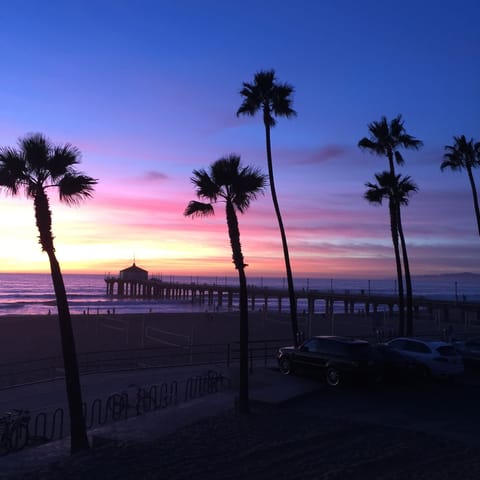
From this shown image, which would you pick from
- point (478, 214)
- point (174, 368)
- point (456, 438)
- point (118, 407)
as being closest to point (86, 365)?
point (174, 368)

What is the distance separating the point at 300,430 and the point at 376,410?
9.88 feet

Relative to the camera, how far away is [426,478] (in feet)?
26.1

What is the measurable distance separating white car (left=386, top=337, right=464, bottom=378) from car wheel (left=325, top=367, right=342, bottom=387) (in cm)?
341

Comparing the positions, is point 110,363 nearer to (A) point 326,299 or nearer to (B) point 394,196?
(B) point 394,196

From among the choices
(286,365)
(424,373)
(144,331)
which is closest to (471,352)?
(424,373)

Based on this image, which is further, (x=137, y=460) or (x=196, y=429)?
(x=196, y=429)

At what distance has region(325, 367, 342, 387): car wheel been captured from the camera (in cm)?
1692

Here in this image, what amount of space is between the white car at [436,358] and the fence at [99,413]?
20.9ft

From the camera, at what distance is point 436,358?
1831cm

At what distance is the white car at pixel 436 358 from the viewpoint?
718 inches

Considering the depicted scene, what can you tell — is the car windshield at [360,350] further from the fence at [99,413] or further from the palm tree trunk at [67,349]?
the palm tree trunk at [67,349]

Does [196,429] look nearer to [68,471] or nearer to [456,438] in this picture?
[68,471]

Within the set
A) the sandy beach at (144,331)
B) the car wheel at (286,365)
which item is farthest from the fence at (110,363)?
the sandy beach at (144,331)

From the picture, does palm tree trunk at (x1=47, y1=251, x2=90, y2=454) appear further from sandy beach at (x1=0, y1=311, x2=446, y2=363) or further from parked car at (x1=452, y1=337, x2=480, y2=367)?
sandy beach at (x1=0, y1=311, x2=446, y2=363)
